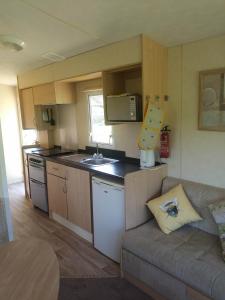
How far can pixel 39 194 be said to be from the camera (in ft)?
12.3

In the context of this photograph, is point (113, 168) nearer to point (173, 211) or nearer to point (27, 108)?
point (173, 211)

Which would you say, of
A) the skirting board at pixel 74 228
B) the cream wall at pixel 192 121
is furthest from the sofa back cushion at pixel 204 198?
the skirting board at pixel 74 228

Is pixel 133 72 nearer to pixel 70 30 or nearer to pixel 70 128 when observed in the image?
pixel 70 30

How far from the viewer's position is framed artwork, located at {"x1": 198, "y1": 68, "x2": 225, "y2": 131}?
2166mm

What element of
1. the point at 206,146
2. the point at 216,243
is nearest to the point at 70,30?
the point at 206,146

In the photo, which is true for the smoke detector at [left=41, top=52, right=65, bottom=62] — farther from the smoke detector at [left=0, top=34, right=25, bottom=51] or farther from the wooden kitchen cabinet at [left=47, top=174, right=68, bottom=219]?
the wooden kitchen cabinet at [left=47, top=174, right=68, bottom=219]

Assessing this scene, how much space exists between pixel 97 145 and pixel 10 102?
8.99ft

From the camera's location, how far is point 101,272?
233 centimetres

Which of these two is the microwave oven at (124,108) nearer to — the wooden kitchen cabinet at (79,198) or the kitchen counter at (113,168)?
the kitchen counter at (113,168)

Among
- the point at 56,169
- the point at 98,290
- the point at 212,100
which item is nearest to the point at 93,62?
the point at 212,100

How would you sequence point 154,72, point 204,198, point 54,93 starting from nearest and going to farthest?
point 204,198 < point 154,72 < point 54,93

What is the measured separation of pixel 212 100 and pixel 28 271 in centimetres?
209

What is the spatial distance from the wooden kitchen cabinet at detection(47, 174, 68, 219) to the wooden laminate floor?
23cm

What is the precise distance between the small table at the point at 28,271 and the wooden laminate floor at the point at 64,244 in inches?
22.6
